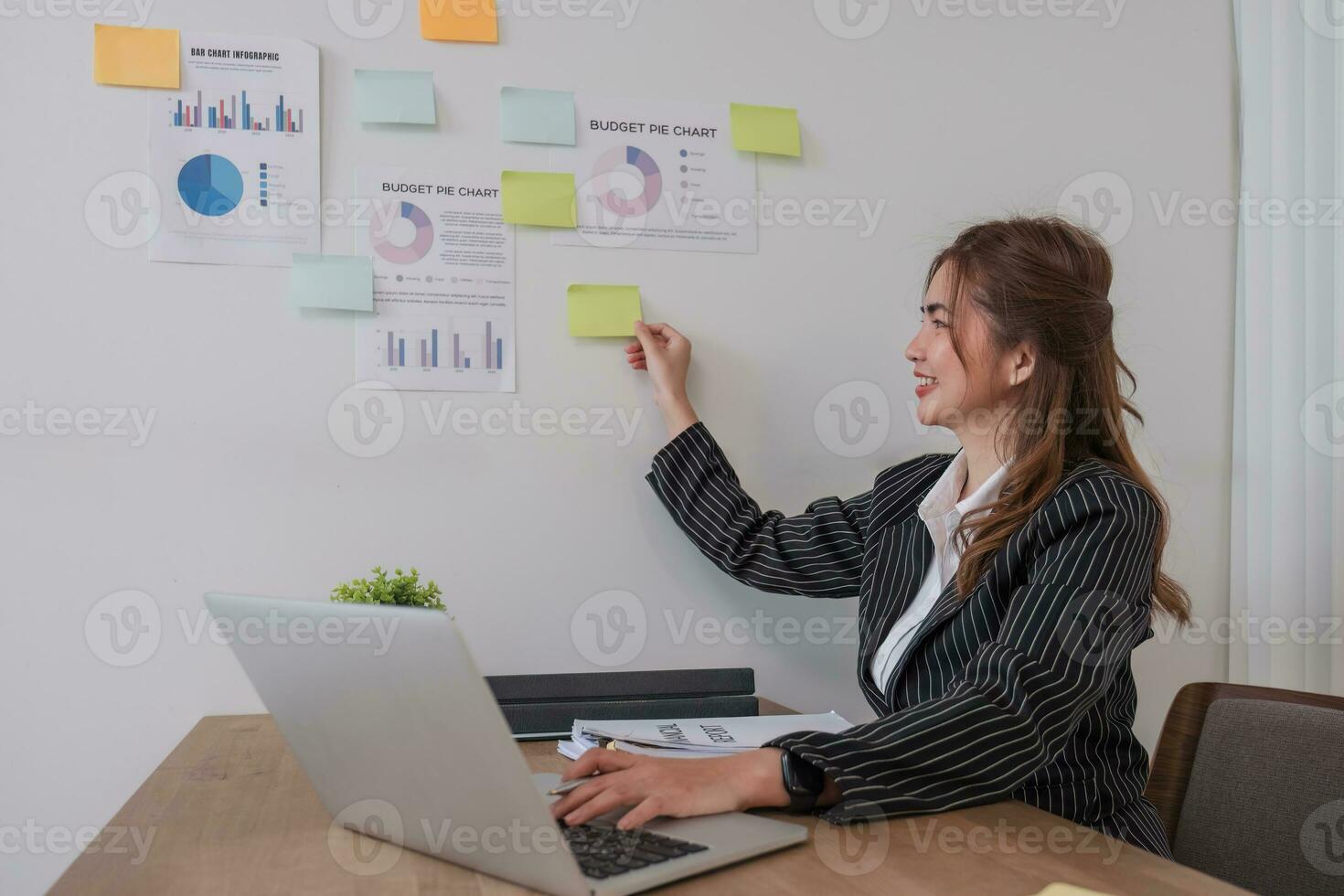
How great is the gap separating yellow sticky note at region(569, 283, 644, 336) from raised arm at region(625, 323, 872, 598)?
3cm

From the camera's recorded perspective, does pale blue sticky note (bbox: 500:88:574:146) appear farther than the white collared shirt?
Yes

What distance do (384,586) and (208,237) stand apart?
537mm

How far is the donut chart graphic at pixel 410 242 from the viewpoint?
4.66 feet

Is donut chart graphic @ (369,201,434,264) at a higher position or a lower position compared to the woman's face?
higher

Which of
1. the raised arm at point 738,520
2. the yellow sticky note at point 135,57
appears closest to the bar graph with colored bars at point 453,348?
the raised arm at point 738,520

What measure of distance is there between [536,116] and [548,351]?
1.07ft

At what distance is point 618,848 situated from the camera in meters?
0.77

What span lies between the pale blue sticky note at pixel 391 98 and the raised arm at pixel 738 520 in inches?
16.4

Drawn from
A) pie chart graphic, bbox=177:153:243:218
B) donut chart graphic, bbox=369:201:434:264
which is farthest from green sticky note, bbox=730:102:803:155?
pie chart graphic, bbox=177:153:243:218

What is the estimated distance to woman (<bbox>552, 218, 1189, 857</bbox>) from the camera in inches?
35.6

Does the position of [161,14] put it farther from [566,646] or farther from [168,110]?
[566,646]

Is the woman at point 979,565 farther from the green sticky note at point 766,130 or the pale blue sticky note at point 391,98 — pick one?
the pale blue sticky note at point 391,98

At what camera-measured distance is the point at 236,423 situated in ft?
4.52

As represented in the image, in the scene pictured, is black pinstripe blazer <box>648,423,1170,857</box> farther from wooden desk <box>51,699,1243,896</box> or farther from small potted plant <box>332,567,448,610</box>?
small potted plant <box>332,567,448,610</box>
